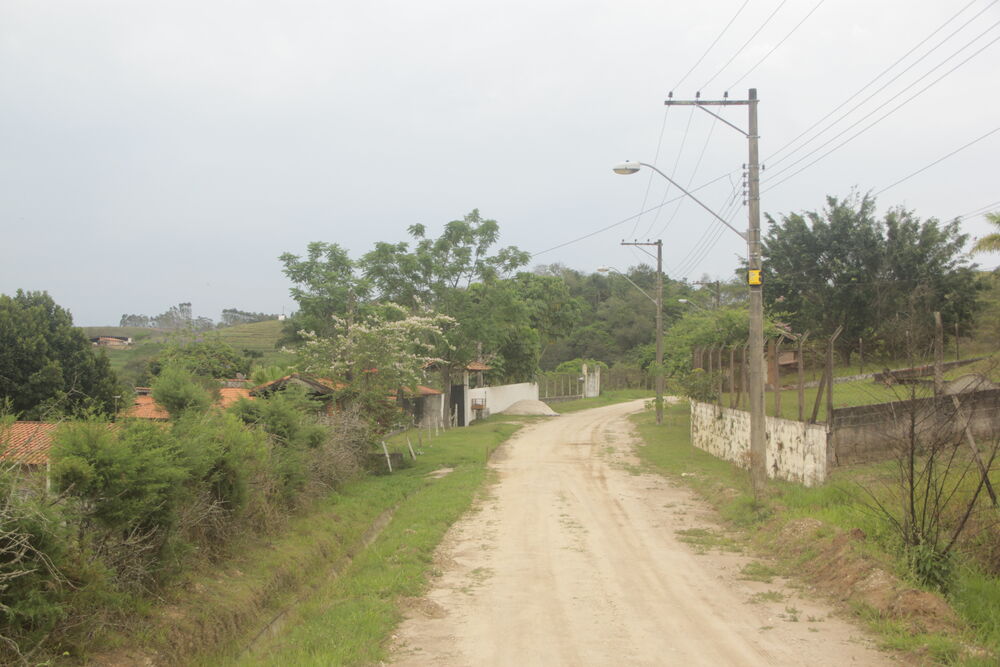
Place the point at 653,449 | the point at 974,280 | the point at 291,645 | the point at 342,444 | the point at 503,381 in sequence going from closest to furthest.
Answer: the point at 291,645, the point at 342,444, the point at 653,449, the point at 974,280, the point at 503,381

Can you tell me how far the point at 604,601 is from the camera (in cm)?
835

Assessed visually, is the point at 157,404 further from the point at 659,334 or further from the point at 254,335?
the point at 254,335

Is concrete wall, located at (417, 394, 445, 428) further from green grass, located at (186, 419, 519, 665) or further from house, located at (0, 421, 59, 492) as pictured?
house, located at (0, 421, 59, 492)

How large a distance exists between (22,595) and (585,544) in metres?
7.45

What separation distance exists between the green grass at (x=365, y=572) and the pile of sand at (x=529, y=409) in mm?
24579

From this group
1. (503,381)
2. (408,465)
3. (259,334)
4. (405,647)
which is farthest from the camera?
(259,334)

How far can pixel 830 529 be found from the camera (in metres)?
9.94

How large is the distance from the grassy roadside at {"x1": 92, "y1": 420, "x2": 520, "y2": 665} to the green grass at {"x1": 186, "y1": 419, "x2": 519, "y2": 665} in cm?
2

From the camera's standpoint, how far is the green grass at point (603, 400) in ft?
173

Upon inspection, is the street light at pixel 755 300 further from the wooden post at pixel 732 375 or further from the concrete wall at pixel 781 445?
the wooden post at pixel 732 375

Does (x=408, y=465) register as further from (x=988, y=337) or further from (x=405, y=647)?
(x=988, y=337)

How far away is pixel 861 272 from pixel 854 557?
29.7m

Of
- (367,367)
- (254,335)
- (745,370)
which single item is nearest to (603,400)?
(367,367)

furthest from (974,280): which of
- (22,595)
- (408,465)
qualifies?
(22,595)
